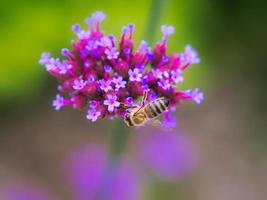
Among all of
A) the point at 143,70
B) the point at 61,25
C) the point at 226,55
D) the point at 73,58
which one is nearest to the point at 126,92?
the point at 143,70

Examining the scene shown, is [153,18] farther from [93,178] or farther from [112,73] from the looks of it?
[93,178]

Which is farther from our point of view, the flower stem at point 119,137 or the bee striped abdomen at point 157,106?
the flower stem at point 119,137

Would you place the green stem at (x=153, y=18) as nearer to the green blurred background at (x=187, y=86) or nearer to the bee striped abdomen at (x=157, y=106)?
the bee striped abdomen at (x=157, y=106)

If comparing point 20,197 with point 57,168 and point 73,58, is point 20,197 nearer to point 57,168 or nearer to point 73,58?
point 57,168

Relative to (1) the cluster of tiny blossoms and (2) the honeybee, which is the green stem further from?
(2) the honeybee

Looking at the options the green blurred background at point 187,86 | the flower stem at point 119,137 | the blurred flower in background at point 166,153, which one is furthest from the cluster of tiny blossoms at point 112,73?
the blurred flower in background at point 166,153

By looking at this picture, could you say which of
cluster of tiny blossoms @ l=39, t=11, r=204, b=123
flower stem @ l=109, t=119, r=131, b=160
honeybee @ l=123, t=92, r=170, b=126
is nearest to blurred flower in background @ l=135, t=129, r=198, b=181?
flower stem @ l=109, t=119, r=131, b=160
